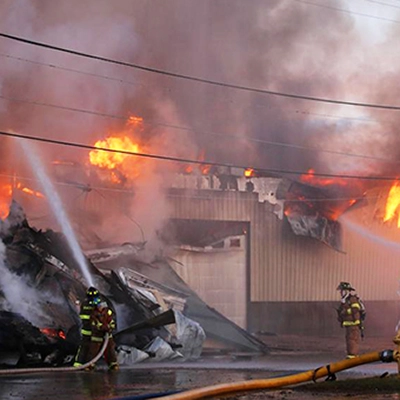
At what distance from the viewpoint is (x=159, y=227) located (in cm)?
2248

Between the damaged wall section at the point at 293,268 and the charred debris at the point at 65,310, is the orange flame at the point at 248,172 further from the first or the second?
the charred debris at the point at 65,310

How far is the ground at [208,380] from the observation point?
29.1 ft

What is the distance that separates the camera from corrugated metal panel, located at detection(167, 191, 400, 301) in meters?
23.8

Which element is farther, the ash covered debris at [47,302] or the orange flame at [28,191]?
the orange flame at [28,191]

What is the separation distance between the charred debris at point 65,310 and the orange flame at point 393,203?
8.73m

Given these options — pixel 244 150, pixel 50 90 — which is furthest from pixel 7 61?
pixel 244 150

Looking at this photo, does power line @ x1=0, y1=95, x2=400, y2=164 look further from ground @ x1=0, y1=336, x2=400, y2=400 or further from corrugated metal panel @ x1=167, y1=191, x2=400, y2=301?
ground @ x1=0, y1=336, x2=400, y2=400

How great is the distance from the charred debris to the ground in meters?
0.64

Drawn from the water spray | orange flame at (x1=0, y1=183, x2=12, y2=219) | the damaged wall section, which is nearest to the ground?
orange flame at (x1=0, y1=183, x2=12, y2=219)

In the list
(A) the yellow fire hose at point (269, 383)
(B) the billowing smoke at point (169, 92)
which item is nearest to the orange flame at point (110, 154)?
(B) the billowing smoke at point (169, 92)

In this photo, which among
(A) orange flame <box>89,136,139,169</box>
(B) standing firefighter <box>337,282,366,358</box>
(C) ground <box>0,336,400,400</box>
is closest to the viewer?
(C) ground <box>0,336,400,400</box>

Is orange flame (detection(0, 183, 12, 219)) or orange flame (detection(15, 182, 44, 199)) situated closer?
orange flame (detection(0, 183, 12, 219))

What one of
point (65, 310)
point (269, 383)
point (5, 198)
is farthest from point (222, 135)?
point (269, 383)

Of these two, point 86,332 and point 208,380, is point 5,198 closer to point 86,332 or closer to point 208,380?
point 86,332
